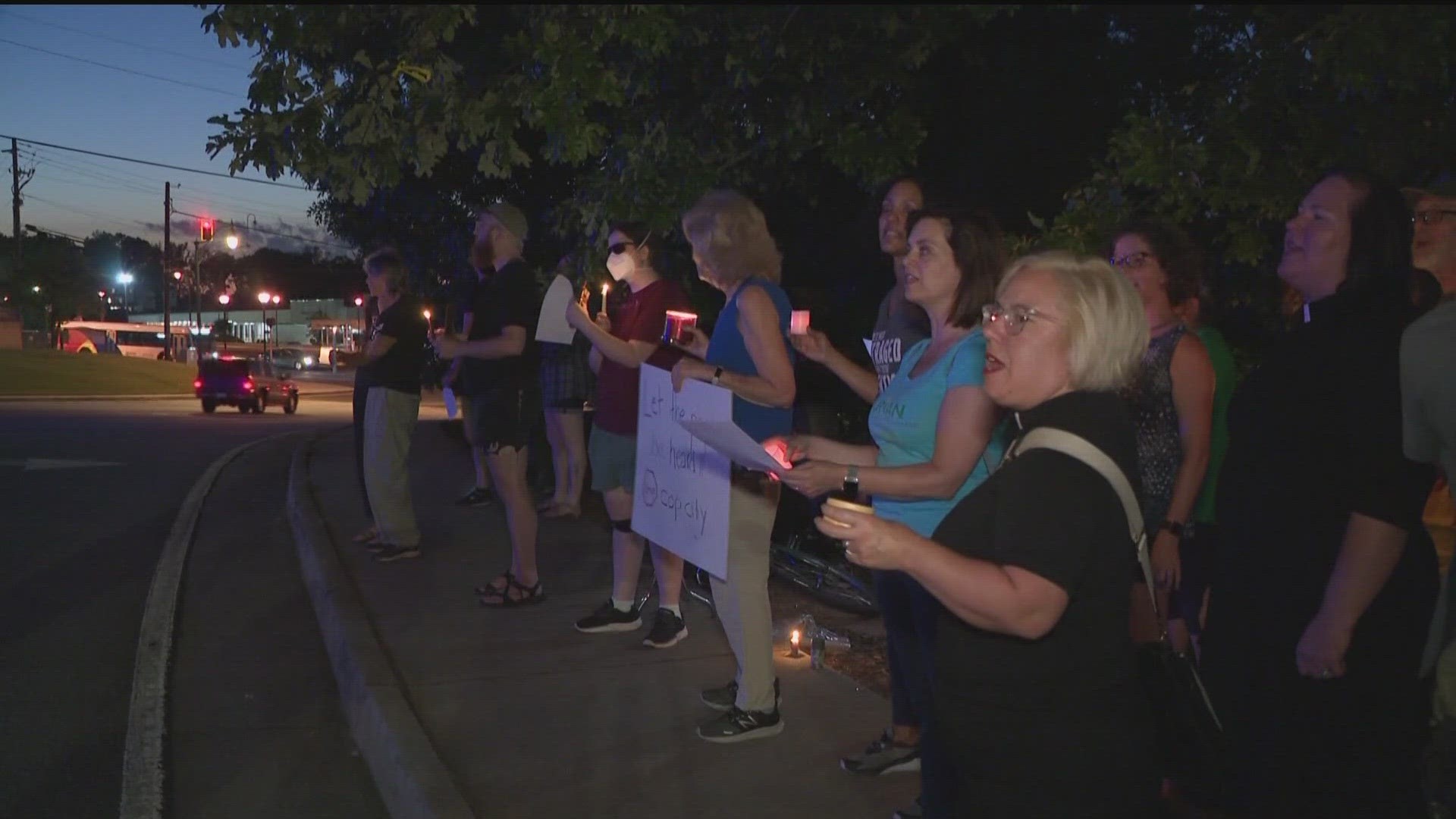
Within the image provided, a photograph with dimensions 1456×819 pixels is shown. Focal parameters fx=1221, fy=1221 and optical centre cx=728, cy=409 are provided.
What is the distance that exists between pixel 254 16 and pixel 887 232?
3636 millimetres

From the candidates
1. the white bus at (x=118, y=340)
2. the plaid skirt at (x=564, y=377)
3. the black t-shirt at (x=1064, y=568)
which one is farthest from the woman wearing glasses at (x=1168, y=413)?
the white bus at (x=118, y=340)

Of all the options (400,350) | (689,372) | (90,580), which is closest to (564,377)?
(400,350)

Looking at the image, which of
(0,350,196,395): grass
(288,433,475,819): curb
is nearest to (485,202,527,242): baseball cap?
(288,433,475,819): curb

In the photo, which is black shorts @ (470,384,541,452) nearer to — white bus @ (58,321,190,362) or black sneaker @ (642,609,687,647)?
black sneaker @ (642,609,687,647)

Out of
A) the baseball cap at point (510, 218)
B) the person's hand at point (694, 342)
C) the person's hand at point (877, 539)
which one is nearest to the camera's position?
the person's hand at point (877, 539)

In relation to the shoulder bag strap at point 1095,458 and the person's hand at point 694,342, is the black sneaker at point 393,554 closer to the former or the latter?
the person's hand at point 694,342

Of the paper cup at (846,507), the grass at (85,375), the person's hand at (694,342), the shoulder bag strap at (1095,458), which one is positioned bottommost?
the grass at (85,375)

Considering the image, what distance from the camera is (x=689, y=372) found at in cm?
433

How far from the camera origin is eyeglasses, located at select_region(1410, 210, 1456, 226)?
2979 mm

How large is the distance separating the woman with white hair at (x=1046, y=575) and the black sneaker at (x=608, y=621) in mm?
3767

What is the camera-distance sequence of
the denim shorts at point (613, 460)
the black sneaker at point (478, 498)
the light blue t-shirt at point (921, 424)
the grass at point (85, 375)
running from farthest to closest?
the grass at point (85, 375), the black sneaker at point (478, 498), the denim shorts at point (613, 460), the light blue t-shirt at point (921, 424)

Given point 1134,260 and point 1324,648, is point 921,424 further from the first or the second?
point 1134,260

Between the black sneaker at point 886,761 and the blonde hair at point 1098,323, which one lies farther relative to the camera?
the black sneaker at point 886,761

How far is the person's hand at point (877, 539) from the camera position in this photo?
2.20 metres
